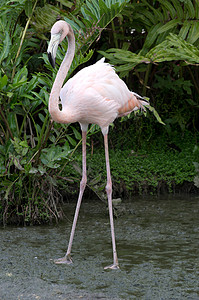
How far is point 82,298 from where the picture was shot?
10.4ft

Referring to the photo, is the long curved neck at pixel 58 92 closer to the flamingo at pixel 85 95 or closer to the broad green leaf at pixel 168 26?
the flamingo at pixel 85 95

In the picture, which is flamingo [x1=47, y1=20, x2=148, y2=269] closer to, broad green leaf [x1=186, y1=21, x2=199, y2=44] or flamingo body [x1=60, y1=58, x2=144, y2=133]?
flamingo body [x1=60, y1=58, x2=144, y2=133]

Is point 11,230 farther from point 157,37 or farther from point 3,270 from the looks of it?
point 157,37

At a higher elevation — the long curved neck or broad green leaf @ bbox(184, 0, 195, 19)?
broad green leaf @ bbox(184, 0, 195, 19)

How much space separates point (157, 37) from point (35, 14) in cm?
188

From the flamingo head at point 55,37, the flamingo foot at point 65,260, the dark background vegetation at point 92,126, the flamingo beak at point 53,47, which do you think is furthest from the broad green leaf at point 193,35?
the flamingo foot at point 65,260

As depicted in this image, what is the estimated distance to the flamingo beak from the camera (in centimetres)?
355

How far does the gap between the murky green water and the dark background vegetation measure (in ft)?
1.23

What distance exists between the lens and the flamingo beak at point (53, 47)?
3550 millimetres

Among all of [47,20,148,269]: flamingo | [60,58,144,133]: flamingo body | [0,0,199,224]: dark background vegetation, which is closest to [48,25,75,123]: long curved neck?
[47,20,148,269]: flamingo

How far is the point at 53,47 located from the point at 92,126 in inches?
54.3

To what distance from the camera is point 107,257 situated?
13.3ft

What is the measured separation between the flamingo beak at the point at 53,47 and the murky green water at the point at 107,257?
4.77ft

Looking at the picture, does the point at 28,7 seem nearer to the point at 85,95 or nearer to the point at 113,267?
the point at 85,95
